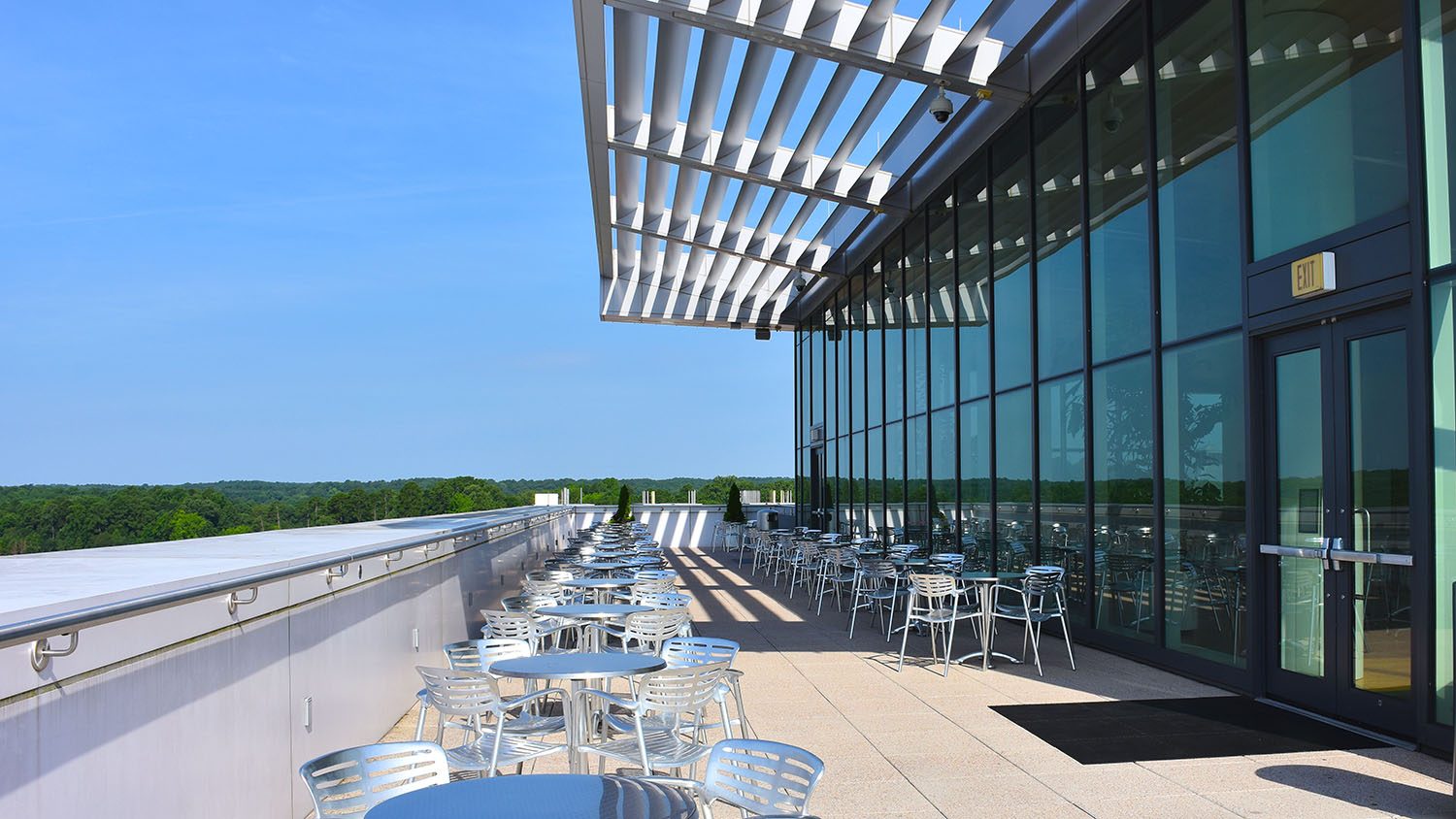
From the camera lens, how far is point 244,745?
3.36 metres

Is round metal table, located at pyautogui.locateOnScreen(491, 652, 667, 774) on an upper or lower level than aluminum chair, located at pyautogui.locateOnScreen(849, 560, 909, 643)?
upper

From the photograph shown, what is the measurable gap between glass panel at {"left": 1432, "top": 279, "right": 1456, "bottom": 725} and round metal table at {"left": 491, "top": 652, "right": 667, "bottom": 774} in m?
3.79

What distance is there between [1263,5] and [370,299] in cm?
7579

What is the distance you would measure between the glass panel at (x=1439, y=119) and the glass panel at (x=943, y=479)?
Result: 6989mm

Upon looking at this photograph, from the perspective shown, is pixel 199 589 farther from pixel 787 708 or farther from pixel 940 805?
pixel 787 708

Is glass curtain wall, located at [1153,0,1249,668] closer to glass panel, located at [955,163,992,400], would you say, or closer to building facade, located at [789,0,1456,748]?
building facade, located at [789,0,1456,748]

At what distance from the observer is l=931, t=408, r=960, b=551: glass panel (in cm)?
1215

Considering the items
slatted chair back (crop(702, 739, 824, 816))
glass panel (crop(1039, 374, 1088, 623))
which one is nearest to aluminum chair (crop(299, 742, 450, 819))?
slatted chair back (crop(702, 739, 824, 816))

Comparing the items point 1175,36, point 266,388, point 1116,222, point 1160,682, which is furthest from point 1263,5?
point 266,388

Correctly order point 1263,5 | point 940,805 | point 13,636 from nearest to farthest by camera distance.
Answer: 1. point 13,636
2. point 940,805
3. point 1263,5

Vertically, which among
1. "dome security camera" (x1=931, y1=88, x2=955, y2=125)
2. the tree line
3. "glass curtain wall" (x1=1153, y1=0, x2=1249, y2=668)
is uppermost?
"dome security camera" (x1=931, y1=88, x2=955, y2=125)

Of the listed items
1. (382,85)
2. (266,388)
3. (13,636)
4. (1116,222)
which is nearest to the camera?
(13,636)

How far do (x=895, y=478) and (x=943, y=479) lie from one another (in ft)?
7.55

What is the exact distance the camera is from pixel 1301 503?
623 centimetres
